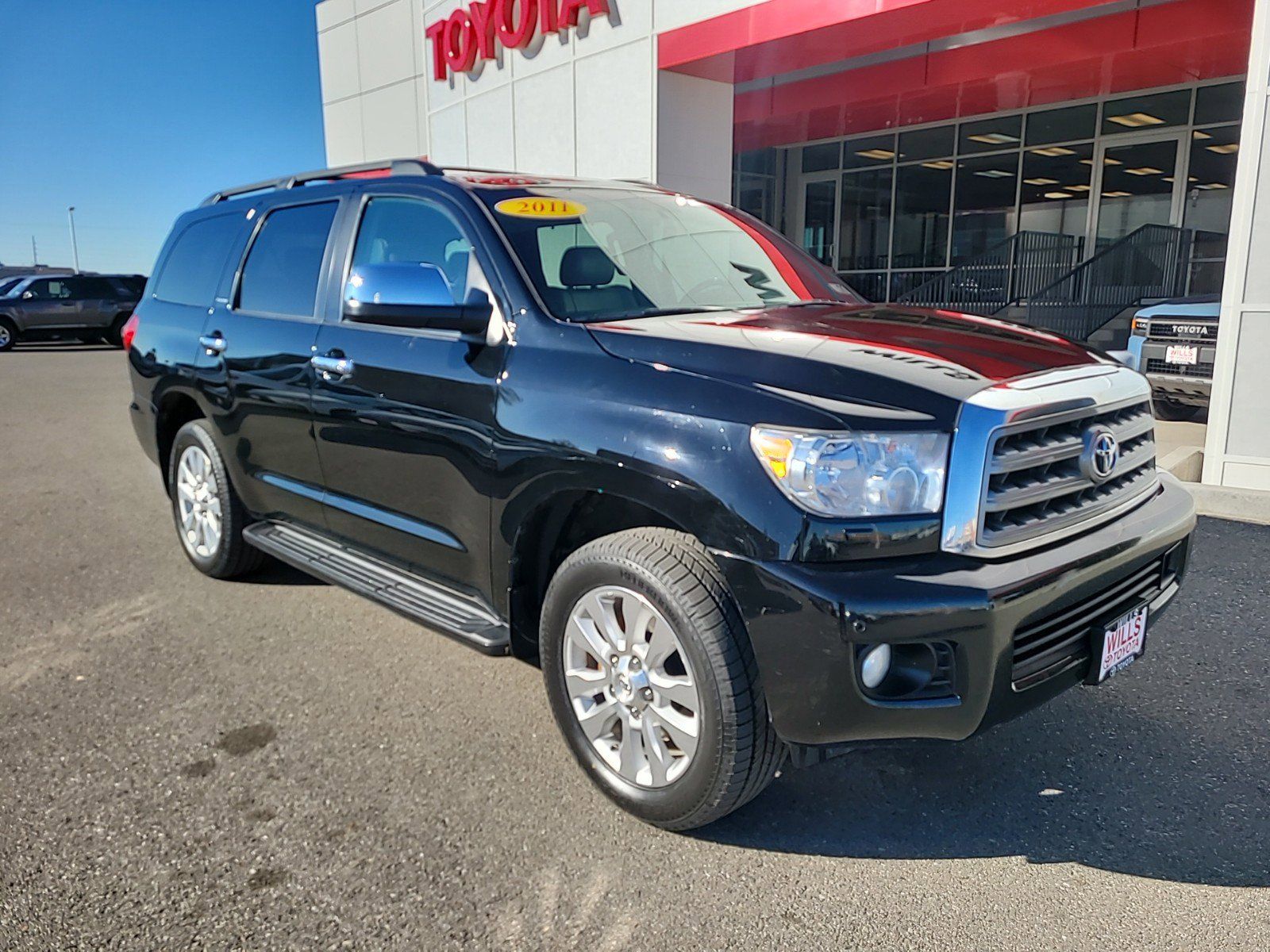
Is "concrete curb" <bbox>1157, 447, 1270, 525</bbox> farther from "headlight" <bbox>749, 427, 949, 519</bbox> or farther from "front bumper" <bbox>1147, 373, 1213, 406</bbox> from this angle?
"headlight" <bbox>749, 427, 949, 519</bbox>

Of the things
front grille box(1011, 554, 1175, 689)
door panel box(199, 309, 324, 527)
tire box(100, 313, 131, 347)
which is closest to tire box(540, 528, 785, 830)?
front grille box(1011, 554, 1175, 689)

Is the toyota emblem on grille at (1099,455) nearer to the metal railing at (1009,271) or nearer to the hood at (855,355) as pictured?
the hood at (855,355)

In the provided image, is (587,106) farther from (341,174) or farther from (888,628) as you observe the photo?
(888,628)

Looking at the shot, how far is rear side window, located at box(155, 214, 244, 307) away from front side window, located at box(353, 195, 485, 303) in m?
1.22

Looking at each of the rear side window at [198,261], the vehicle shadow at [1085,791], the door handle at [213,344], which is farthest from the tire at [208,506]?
the vehicle shadow at [1085,791]

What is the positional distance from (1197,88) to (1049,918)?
16780 millimetres

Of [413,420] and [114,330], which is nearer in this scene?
[413,420]

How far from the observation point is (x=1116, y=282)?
14867mm

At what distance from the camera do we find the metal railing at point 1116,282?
14492 millimetres

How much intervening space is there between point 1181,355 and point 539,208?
7.08 meters

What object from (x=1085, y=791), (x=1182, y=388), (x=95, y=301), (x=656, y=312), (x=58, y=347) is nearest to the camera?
(x=1085, y=791)

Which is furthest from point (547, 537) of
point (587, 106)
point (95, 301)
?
point (95, 301)

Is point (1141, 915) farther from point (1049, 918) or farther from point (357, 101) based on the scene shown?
point (357, 101)

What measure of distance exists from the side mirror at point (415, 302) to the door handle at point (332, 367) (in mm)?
474
